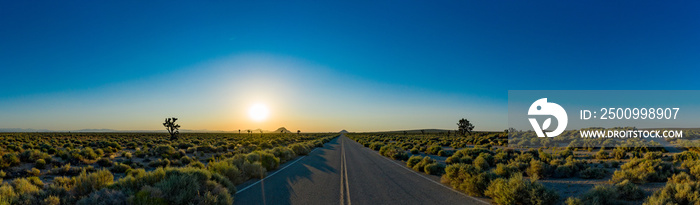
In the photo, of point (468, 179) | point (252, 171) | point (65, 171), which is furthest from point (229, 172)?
point (65, 171)

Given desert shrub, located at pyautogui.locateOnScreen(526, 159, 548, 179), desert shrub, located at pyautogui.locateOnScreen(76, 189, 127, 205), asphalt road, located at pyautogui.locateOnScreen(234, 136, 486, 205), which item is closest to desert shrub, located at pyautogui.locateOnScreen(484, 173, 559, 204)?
asphalt road, located at pyautogui.locateOnScreen(234, 136, 486, 205)

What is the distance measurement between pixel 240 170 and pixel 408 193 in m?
8.12

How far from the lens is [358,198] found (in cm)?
1071

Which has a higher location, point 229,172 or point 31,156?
point 229,172

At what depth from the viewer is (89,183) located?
905 centimetres

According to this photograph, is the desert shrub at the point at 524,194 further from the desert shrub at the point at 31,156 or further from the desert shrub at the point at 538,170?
the desert shrub at the point at 31,156

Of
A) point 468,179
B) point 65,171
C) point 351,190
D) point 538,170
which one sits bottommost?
point 65,171

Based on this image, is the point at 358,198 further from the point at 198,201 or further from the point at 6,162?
the point at 6,162

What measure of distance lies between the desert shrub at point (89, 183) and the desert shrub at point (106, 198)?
0.96m

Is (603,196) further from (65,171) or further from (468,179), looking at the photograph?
(65,171)

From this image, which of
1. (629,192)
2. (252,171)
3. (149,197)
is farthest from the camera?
(252,171)

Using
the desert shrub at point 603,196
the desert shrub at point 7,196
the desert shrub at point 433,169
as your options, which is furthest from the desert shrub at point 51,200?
the desert shrub at point 433,169

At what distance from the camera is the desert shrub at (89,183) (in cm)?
855

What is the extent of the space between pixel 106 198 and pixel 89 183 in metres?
2.59
